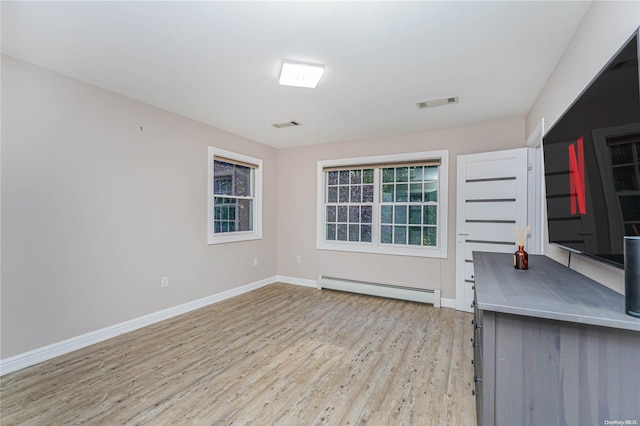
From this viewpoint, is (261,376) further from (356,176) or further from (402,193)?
(356,176)

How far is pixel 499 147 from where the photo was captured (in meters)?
3.81

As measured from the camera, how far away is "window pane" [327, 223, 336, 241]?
5.07 meters

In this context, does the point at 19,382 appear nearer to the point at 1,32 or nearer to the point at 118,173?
the point at 118,173

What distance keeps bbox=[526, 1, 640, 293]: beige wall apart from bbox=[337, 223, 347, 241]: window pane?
290cm

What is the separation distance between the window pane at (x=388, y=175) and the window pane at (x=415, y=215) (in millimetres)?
565

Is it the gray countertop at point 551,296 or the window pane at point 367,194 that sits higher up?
the window pane at point 367,194

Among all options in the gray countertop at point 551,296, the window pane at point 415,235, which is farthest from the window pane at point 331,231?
the gray countertop at point 551,296

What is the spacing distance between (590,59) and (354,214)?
3.51 metres

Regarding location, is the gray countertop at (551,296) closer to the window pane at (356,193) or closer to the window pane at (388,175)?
the window pane at (388,175)

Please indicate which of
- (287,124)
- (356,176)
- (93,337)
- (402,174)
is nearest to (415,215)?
(402,174)

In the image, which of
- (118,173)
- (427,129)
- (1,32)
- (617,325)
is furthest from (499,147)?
(1,32)

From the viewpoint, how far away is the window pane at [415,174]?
172 inches

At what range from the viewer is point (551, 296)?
4.00 feet

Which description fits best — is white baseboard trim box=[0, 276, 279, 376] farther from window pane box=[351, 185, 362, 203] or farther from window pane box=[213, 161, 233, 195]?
window pane box=[351, 185, 362, 203]
